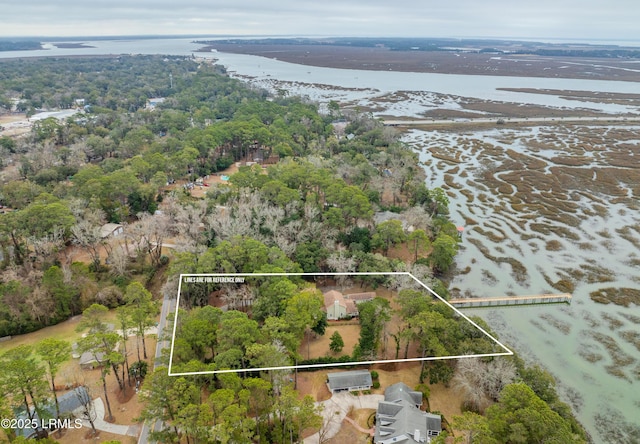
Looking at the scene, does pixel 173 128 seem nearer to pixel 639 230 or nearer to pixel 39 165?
pixel 39 165

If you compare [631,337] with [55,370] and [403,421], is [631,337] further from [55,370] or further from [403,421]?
[55,370]

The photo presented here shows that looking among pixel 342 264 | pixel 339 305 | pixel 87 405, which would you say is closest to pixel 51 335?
pixel 87 405

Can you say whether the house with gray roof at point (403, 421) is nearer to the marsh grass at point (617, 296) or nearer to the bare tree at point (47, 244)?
the marsh grass at point (617, 296)

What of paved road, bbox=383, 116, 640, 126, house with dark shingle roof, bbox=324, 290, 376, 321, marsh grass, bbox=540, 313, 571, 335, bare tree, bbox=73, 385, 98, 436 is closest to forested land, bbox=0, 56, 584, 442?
house with dark shingle roof, bbox=324, 290, 376, 321

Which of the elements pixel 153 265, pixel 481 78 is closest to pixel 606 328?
pixel 153 265

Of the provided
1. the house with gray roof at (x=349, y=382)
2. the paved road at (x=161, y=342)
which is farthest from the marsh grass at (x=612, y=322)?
the paved road at (x=161, y=342)

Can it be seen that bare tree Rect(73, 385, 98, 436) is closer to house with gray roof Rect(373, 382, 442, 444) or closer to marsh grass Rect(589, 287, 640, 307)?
house with gray roof Rect(373, 382, 442, 444)
